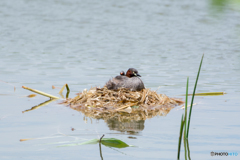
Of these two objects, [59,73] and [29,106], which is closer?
[29,106]

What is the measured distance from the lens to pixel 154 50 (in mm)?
18219

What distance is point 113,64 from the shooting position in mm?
15000

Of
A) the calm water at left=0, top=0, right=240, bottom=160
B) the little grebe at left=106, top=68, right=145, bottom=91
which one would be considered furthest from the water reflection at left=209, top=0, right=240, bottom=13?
the little grebe at left=106, top=68, right=145, bottom=91

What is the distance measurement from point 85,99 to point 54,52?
7.97m

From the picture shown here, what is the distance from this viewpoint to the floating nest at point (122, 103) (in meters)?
8.98

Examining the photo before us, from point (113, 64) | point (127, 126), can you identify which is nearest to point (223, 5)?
point (113, 64)

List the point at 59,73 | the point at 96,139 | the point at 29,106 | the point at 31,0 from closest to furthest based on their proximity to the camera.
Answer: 1. the point at 96,139
2. the point at 29,106
3. the point at 59,73
4. the point at 31,0

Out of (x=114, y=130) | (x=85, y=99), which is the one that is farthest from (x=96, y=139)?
(x=85, y=99)

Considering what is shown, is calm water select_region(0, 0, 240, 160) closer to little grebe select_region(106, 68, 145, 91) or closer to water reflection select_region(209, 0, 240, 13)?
water reflection select_region(209, 0, 240, 13)

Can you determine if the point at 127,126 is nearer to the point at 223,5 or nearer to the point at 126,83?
the point at 126,83

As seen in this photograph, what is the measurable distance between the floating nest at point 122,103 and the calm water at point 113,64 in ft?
1.18

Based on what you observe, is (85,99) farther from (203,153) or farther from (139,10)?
(139,10)

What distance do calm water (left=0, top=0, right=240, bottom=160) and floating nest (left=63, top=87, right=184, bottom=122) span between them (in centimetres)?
36

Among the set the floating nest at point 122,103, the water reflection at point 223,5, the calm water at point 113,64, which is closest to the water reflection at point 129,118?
the floating nest at point 122,103
